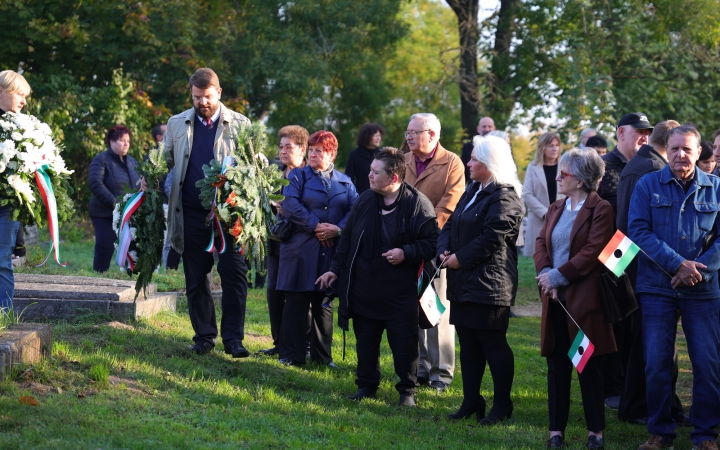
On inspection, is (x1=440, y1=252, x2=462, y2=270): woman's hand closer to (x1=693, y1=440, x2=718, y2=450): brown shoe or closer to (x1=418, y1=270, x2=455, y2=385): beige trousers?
(x1=418, y1=270, x2=455, y2=385): beige trousers

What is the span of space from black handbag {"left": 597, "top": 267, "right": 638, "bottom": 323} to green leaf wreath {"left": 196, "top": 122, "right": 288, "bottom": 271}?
2825mm

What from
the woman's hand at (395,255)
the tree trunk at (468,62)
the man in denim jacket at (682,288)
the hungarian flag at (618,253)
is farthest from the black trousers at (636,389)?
the tree trunk at (468,62)

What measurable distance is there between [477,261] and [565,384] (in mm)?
1039

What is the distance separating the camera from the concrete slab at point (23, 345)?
577cm

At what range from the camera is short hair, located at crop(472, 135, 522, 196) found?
651cm

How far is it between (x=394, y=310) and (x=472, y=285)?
74 cm

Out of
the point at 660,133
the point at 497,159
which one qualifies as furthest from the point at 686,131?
the point at 497,159

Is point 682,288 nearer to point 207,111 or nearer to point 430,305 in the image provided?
point 430,305

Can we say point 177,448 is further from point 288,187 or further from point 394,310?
point 288,187

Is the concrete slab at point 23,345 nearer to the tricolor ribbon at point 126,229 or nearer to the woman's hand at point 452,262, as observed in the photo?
the tricolor ribbon at point 126,229

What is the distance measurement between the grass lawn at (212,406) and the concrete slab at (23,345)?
0.09 metres

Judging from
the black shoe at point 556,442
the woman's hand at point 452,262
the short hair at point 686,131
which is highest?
the short hair at point 686,131

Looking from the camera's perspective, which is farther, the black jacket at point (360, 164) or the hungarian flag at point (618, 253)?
the black jacket at point (360, 164)

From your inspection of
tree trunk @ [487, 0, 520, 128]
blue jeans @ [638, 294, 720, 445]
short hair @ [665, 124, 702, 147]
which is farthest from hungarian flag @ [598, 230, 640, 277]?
tree trunk @ [487, 0, 520, 128]
